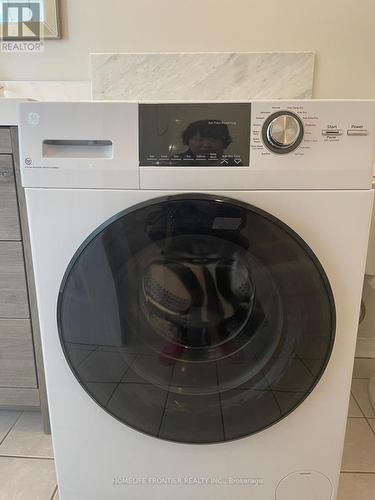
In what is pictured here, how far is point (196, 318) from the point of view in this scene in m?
0.76

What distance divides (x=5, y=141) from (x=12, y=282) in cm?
35

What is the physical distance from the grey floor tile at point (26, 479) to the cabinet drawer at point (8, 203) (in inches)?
23.7

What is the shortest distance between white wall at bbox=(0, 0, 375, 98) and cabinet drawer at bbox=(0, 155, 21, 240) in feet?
2.07

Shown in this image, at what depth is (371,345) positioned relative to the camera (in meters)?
1.47

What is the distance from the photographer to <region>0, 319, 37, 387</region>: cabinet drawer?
1024 mm

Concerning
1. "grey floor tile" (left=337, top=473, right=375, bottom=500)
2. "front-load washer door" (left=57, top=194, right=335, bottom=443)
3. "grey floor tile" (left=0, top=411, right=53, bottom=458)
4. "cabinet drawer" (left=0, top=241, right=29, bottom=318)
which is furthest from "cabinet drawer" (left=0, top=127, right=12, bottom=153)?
"grey floor tile" (left=337, top=473, right=375, bottom=500)

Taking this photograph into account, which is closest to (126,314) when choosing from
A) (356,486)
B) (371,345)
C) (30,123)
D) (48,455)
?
(30,123)

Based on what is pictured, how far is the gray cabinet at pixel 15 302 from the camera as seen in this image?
0.92 metres

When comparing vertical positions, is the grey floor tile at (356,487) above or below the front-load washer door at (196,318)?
below

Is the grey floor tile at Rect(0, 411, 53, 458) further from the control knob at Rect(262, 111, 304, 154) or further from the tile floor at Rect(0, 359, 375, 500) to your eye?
the control knob at Rect(262, 111, 304, 154)

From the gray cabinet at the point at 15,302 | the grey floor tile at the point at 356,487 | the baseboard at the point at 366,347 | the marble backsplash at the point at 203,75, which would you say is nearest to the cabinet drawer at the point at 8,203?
the gray cabinet at the point at 15,302

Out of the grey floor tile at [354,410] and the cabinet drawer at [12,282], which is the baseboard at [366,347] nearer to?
the grey floor tile at [354,410]

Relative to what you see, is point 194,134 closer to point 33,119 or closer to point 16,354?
point 33,119

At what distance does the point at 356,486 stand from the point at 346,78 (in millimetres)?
1258
